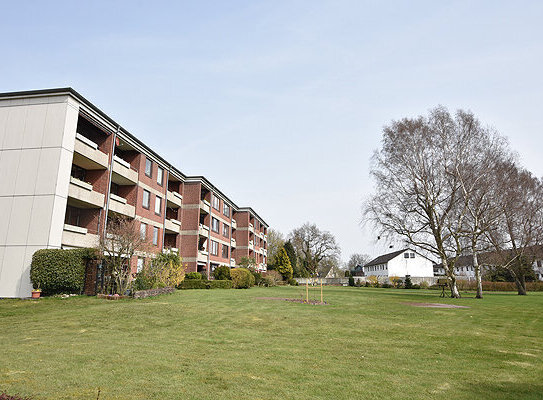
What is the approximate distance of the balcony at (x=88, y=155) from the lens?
23.4 metres

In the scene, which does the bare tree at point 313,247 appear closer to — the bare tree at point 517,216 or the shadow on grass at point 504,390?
the bare tree at point 517,216

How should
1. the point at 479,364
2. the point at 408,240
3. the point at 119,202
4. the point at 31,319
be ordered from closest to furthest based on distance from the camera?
the point at 479,364
the point at 31,319
the point at 119,202
the point at 408,240

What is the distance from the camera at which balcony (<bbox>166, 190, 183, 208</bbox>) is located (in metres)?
37.5

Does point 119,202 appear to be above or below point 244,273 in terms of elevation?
above

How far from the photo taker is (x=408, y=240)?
3234 centimetres

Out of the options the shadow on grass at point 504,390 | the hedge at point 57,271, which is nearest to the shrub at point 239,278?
the hedge at point 57,271

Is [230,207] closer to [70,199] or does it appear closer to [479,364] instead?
[70,199]

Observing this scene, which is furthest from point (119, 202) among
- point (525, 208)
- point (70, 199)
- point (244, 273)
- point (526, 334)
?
point (525, 208)

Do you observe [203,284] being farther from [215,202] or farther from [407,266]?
[407,266]

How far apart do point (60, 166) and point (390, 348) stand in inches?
830

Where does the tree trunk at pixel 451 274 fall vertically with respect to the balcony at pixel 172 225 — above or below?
below

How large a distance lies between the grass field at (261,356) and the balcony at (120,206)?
13.4 m

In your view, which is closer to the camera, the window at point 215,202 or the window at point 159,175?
the window at point 159,175

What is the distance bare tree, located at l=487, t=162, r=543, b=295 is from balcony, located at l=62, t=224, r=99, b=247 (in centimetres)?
3201
